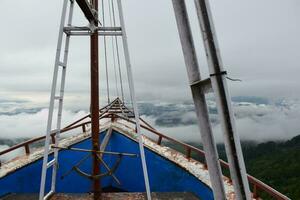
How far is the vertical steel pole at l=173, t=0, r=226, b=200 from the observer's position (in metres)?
1.67

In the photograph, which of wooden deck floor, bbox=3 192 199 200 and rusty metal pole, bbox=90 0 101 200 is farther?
wooden deck floor, bbox=3 192 199 200

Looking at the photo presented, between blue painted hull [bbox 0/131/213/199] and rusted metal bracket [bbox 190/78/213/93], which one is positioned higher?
rusted metal bracket [bbox 190/78/213/93]

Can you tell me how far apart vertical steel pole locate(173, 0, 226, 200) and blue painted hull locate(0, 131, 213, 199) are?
11.7ft

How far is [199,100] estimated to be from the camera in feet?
5.55

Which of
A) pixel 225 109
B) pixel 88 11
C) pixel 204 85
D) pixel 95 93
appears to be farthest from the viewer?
pixel 95 93

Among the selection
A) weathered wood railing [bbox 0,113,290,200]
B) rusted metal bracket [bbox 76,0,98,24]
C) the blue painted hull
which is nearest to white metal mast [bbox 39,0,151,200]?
rusted metal bracket [bbox 76,0,98,24]

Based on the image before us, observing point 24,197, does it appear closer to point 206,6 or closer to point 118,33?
point 118,33

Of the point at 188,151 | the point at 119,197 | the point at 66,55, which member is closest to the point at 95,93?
the point at 66,55

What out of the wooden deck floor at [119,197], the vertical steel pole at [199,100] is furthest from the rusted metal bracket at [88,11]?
the wooden deck floor at [119,197]

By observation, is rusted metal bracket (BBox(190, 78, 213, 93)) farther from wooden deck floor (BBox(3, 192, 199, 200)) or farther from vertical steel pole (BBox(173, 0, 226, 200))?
wooden deck floor (BBox(3, 192, 199, 200))

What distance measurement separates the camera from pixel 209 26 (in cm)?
145

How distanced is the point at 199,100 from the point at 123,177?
18.1 ft

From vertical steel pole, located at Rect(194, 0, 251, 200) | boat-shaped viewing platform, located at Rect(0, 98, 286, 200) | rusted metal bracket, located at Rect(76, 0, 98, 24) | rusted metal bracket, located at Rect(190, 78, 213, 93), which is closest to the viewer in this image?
vertical steel pole, located at Rect(194, 0, 251, 200)

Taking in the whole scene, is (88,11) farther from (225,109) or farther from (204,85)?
(225,109)
